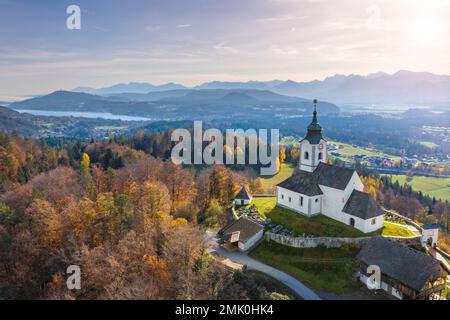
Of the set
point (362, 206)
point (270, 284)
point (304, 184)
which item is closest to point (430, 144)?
point (304, 184)

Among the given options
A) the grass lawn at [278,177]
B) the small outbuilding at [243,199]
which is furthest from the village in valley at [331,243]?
the grass lawn at [278,177]

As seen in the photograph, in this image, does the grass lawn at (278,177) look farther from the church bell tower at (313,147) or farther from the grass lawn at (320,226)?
the grass lawn at (320,226)

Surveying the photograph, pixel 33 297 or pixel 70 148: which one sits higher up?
pixel 70 148

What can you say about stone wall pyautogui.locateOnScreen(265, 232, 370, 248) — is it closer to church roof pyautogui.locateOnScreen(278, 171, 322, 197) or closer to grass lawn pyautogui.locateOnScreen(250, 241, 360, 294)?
grass lawn pyautogui.locateOnScreen(250, 241, 360, 294)

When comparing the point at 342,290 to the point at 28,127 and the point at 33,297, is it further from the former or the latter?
the point at 28,127

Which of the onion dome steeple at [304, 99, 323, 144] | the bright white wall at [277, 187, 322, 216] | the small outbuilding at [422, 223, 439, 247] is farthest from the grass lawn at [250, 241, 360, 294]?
the onion dome steeple at [304, 99, 323, 144]

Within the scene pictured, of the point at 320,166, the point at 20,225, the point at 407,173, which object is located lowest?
the point at 407,173
